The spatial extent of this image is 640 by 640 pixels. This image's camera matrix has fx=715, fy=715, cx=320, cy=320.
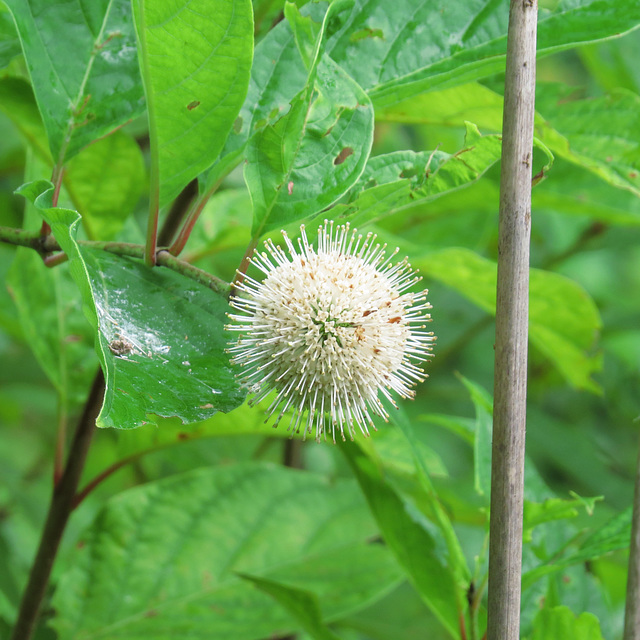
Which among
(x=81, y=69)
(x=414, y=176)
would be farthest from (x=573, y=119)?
(x=81, y=69)

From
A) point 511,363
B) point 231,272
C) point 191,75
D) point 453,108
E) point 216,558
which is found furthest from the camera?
point 231,272

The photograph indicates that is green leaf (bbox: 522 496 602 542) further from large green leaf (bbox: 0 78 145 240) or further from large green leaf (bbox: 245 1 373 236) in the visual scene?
large green leaf (bbox: 0 78 145 240)

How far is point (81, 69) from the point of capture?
0.84m

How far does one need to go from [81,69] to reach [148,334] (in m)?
0.37

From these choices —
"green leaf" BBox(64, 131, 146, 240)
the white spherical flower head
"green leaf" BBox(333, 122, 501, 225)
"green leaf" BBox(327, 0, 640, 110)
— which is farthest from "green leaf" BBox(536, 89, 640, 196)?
"green leaf" BBox(64, 131, 146, 240)

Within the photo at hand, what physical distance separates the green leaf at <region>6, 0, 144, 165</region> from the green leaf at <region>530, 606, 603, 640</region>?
73 centimetres

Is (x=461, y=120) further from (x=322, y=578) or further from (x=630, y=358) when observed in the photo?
(x=630, y=358)

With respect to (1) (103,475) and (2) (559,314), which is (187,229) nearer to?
(1) (103,475)

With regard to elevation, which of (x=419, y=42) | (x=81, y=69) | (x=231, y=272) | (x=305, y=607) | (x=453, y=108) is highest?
(x=231, y=272)

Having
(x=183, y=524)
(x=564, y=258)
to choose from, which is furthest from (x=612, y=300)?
(x=183, y=524)

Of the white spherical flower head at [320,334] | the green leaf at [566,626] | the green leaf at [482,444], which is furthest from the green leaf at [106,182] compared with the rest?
the green leaf at [566,626]

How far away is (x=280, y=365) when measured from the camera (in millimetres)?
723

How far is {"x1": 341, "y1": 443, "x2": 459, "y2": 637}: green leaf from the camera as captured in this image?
3.05 feet

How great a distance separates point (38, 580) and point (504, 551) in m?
0.74
